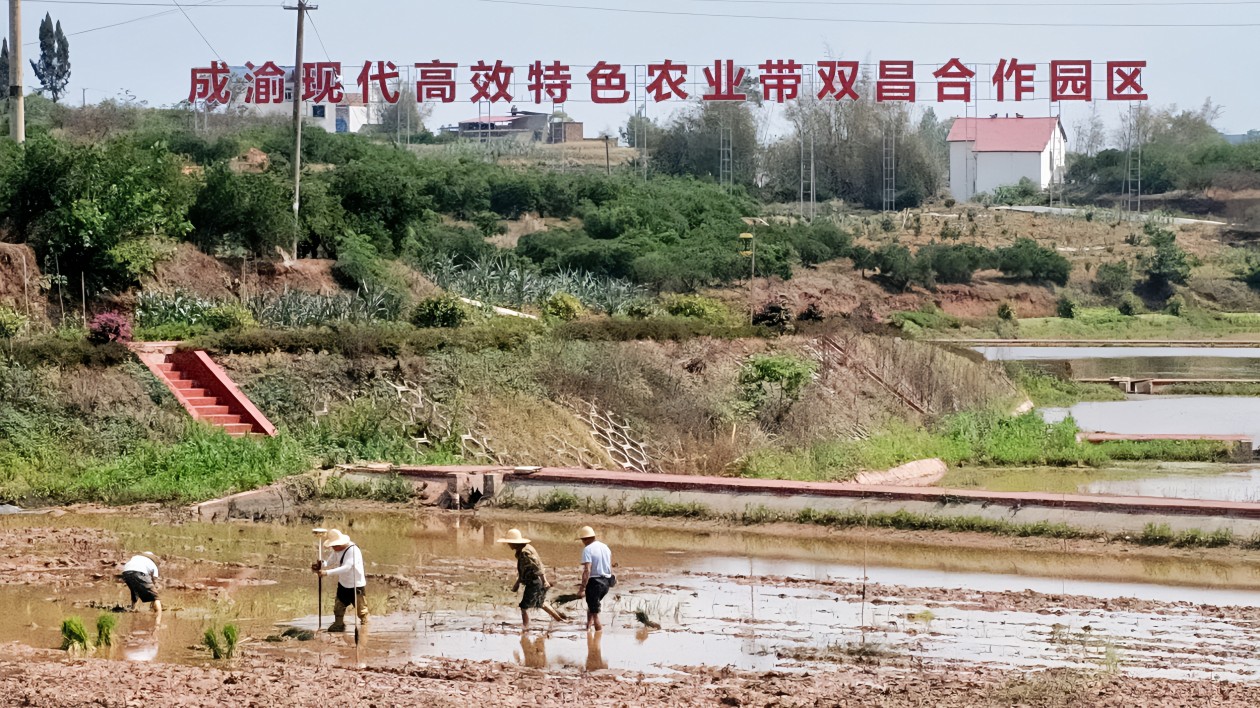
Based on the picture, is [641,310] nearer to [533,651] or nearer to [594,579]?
[594,579]

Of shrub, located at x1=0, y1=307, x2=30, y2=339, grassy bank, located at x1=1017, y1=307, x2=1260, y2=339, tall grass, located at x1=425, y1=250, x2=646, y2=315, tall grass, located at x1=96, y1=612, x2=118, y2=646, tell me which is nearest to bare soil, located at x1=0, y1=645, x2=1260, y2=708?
tall grass, located at x1=96, y1=612, x2=118, y2=646

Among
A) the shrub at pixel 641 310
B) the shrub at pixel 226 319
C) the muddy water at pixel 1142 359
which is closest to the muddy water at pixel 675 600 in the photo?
the shrub at pixel 226 319

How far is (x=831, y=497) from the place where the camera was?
21.8 meters

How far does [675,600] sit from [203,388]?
1246cm

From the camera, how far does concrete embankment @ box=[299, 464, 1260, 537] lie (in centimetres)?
2020

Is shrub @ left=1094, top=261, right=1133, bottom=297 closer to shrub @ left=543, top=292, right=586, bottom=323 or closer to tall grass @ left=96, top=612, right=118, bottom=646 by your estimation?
shrub @ left=543, top=292, right=586, bottom=323

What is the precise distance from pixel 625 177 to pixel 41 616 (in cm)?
6198

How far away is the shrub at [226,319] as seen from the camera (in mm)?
29000

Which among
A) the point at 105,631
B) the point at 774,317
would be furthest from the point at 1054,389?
the point at 105,631

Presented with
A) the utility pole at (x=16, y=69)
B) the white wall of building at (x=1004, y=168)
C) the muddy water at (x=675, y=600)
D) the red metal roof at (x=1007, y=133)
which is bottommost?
the muddy water at (x=675, y=600)

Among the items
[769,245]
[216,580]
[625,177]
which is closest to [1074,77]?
[769,245]

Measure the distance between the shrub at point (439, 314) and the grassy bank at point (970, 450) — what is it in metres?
6.98

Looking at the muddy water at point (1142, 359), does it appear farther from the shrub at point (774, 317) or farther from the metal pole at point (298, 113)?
the metal pole at point (298, 113)

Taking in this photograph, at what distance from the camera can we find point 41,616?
1509 centimetres
